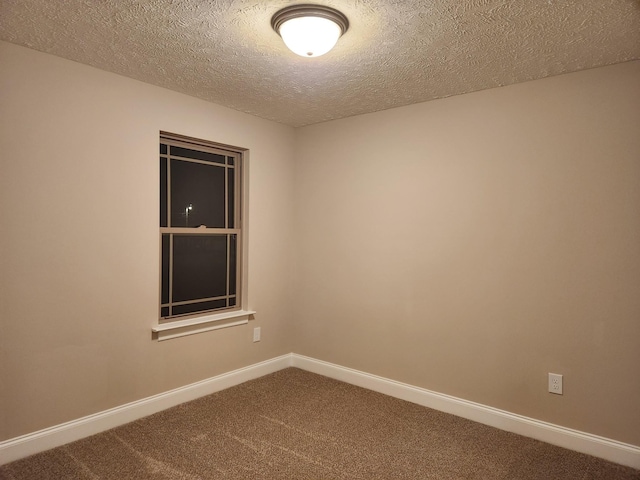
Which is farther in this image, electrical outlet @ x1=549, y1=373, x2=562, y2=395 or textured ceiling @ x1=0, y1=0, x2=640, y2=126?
electrical outlet @ x1=549, y1=373, x2=562, y2=395

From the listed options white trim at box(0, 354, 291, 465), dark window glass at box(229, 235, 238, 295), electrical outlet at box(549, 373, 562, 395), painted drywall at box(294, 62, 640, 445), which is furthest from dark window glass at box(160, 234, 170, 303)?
electrical outlet at box(549, 373, 562, 395)

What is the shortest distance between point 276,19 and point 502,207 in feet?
6.31

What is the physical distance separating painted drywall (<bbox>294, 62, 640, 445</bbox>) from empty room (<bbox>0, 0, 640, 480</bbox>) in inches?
0.6

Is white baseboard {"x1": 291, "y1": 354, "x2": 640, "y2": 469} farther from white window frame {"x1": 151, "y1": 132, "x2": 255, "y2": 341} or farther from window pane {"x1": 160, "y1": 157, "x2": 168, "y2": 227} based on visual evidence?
window pane {"x1": 160, "y1": 157, "x2": 168, "y2": 227}

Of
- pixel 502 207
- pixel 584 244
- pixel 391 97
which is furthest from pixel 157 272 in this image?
pixel 584 244

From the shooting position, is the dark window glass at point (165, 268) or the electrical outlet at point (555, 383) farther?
the dark window glass at point (165, 268)

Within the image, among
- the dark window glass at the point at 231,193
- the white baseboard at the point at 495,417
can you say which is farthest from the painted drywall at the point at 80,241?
the white baseboard at the point at 495,417

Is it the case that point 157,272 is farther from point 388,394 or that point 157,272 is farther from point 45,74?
point 388,394

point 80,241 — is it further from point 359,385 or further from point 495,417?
point 495,417

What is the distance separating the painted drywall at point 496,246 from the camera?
2.53 m

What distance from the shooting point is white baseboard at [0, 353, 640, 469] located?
→ 97.3 inches

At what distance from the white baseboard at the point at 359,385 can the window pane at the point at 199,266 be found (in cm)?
73

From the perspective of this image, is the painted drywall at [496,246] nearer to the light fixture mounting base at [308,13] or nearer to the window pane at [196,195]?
the window pane at [196,195]

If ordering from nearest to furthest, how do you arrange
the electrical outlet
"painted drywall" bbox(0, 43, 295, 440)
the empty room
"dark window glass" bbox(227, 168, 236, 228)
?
the empty room, "painted drywall" bbox(0, 43, 295, 440), the electrical outlet, "dark window glass" bbox(227, 168, 236, 228)
